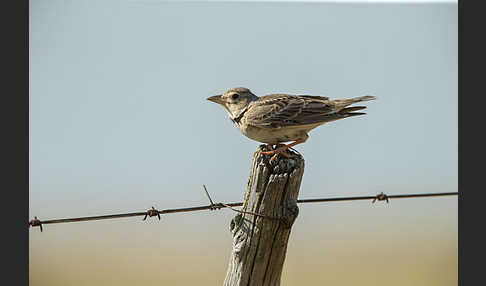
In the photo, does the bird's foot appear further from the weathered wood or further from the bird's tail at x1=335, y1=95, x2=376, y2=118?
the bird's tail at x1=335, y1=95, x2=376, y2=118

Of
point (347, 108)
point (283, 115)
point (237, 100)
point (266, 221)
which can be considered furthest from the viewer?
point (237, 100)

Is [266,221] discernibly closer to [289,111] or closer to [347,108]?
[289,111]

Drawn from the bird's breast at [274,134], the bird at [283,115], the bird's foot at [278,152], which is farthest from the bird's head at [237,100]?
the bird's foot at [278,152]

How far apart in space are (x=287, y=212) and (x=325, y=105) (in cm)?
81

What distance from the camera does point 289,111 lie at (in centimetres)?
296

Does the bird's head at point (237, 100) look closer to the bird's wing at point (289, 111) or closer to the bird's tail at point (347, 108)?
the bird's wing at point (289, 111)

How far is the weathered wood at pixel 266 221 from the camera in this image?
2.62 meters

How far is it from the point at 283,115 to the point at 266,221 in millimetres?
684

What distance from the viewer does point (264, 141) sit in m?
2.97

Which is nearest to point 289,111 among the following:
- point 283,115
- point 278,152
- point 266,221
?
point 283,115

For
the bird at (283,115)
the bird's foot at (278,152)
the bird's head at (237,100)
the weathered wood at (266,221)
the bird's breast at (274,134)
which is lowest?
the weathered wood at (266,221)

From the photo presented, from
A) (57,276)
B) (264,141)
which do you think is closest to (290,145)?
(264,141)

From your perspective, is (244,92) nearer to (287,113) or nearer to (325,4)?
(287,113)

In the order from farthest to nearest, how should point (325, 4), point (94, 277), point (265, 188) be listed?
point (325, 4) → point (94, 277) → point (265, 188)
